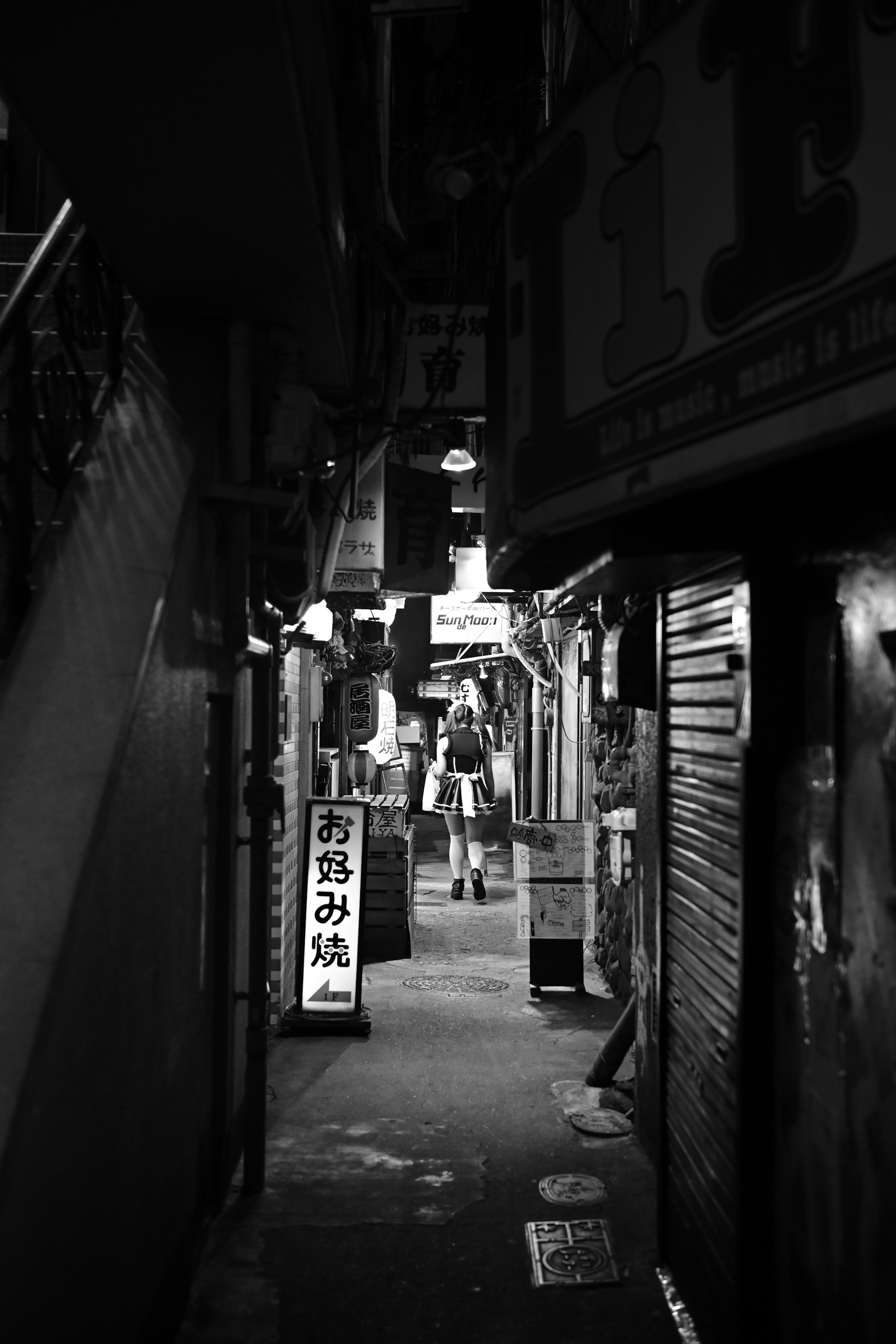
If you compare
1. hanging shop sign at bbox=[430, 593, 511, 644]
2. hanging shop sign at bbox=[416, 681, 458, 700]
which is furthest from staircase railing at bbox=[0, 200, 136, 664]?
hanging shop sign at bbox=[416, 681, 458, 700]

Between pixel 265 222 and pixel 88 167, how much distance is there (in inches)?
35.2

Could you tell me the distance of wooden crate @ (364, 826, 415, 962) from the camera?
1397 cm

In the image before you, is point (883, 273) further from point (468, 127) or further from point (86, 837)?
point (468, 127)

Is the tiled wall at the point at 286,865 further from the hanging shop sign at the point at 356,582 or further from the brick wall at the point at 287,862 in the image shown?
the hanging shop sign at the point at 356,582

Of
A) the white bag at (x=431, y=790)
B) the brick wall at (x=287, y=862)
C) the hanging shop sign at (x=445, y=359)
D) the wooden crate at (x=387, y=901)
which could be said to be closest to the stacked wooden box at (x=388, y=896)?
the wooden crate at (x=387, y=901)

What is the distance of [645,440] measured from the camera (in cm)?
340

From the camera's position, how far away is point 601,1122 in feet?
27.2

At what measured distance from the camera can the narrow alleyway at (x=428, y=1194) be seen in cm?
555

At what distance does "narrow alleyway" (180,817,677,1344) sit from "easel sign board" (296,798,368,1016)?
0.52 meters

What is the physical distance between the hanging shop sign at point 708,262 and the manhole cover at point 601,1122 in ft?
18.8

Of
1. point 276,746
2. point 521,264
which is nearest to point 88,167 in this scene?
point 521,264

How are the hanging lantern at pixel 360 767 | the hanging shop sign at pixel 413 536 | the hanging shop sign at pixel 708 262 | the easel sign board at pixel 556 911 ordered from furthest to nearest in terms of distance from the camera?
the hanging lantern at pixel 360 767, the easel sign board at pixel 556 911, the hanging shop sign at pixel 413 536, the hanging shop sign at pixel 708 262

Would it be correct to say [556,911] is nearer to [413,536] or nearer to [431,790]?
[413,536]

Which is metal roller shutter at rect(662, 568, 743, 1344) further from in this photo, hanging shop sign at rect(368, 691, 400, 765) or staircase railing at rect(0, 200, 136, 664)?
hanging shop sign at rect(368, 691, 400, 765)
